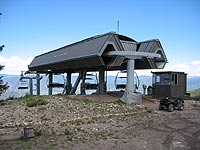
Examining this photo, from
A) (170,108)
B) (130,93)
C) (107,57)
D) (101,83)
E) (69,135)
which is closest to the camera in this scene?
(69,135)

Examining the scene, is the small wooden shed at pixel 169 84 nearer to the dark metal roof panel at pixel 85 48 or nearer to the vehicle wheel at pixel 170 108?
the vehicle wheel at pixel 170 108

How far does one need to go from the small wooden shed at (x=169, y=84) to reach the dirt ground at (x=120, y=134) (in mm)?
9981

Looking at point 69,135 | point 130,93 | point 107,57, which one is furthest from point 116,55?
point 69,135

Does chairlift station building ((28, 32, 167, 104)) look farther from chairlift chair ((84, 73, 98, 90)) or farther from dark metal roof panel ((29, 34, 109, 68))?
chairlift chair ((84, 73, 98, 90))

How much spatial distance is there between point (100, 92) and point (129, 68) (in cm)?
723

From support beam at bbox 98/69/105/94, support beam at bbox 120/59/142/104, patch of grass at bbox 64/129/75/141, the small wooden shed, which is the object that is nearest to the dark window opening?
support beam at bbox 120/59/142/104

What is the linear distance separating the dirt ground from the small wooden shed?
9.98 m

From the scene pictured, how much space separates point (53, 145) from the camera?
9047 mm

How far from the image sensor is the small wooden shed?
90.4 ft

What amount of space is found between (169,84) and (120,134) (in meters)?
17.5

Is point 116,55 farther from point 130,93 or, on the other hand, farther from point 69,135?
point 69,135

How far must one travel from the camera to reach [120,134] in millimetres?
11328

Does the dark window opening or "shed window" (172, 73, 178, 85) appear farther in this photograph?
"shed window" (172, 73, 178, 85)

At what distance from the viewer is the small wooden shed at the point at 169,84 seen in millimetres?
27562
